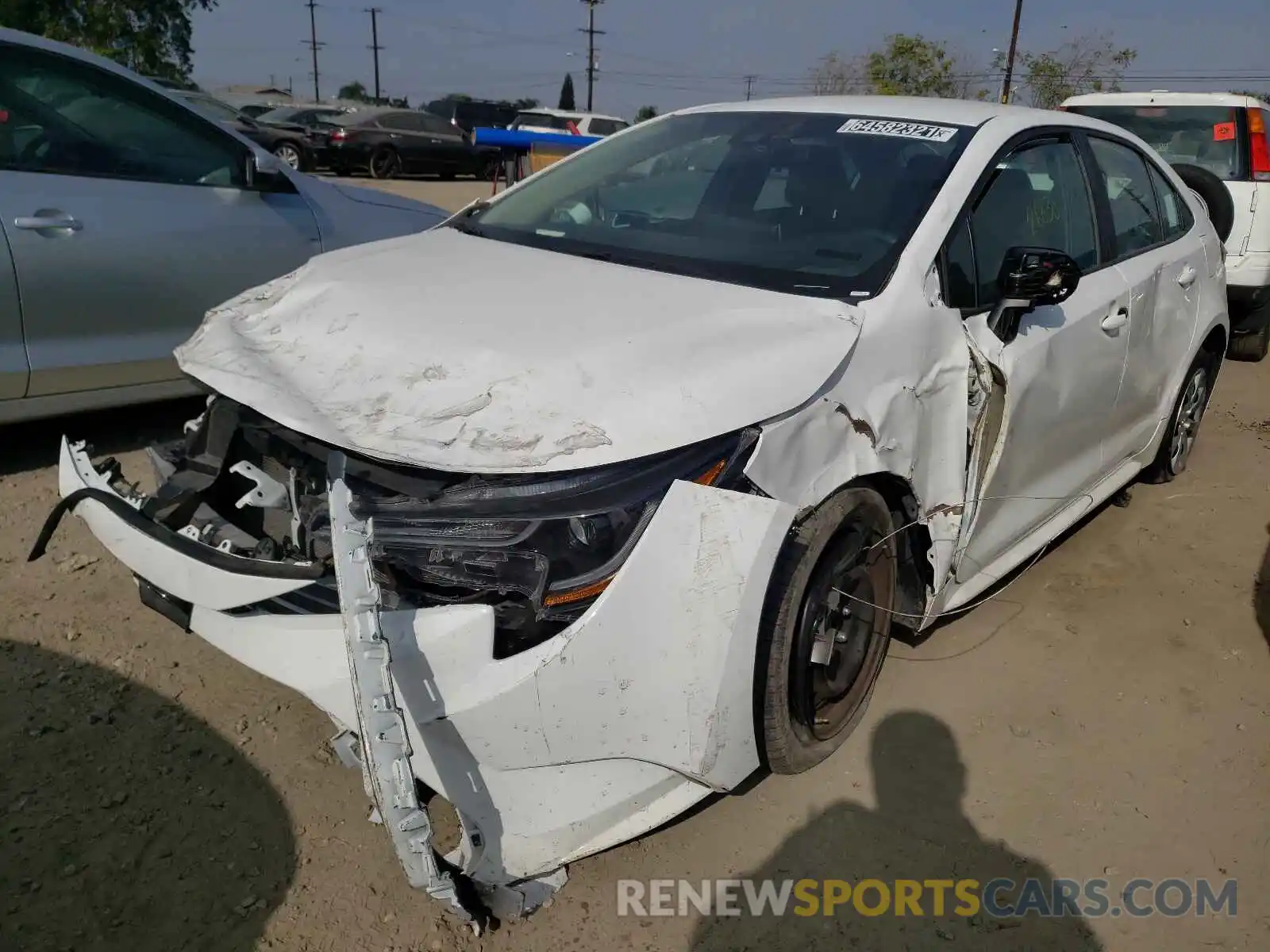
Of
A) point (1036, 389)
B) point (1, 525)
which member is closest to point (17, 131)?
point (1, 525)

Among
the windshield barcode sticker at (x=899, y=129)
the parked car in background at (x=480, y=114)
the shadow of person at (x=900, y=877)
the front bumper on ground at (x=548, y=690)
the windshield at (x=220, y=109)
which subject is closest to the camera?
the front bumper on ground at (x=548, y=690)

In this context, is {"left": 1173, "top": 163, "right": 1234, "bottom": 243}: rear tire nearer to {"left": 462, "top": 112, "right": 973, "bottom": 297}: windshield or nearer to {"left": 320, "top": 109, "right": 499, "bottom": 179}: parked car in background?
{"left": 462, "top": 112, "right": 973, "bottom": 297}: windshield

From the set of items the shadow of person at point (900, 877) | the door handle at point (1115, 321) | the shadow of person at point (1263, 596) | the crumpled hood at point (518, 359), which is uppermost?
the crumpled hood at point (518, 359)

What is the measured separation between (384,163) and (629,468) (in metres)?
22.0

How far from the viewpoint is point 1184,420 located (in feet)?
14.9

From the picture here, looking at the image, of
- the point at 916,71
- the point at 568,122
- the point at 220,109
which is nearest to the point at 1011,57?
the point at 916,71

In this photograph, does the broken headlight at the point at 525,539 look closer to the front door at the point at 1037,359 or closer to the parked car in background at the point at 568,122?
the front door at the point at 1037,359

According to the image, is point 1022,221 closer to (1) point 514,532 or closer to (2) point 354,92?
(1) point 514,532

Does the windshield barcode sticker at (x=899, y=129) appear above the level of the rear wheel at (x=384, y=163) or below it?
above

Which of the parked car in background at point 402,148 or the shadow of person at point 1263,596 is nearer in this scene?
the shadow of person at point 1263,596

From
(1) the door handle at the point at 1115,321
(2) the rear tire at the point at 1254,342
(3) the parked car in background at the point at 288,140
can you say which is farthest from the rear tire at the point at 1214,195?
(3) the parked car in background at the point at 288,140

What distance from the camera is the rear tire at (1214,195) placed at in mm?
5332

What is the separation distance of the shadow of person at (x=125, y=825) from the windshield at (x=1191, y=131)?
701 cm

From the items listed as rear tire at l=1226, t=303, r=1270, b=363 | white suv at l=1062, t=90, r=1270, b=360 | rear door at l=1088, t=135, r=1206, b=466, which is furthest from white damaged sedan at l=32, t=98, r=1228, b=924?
rear tire at l=1226, t=303, r=1270, b=363
